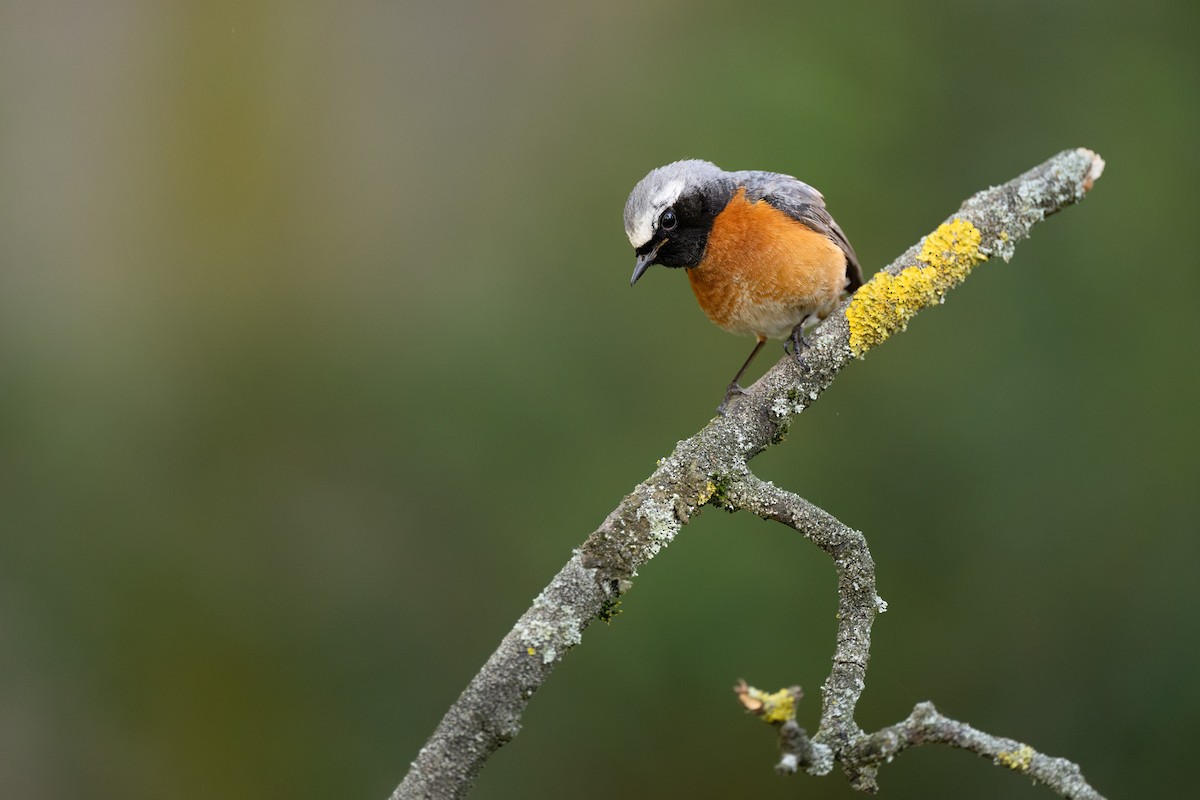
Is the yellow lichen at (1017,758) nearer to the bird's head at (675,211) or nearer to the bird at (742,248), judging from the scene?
the bird at (742,248)

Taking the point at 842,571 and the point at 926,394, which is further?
the point at 926,394

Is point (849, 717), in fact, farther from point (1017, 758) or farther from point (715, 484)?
point (715, 484)

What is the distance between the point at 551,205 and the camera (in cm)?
588

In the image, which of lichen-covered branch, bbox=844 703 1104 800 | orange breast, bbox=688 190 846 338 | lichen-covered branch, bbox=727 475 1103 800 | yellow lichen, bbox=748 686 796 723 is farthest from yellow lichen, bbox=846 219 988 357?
yellow lichen, bbox=748 686 796 723

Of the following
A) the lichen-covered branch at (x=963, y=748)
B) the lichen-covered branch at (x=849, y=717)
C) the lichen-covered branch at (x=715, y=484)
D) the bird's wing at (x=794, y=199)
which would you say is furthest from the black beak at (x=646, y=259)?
the lichen-covered branch at (x=963, y=748)

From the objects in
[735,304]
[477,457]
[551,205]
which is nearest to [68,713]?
[477,457]

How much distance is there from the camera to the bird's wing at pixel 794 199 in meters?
3.91

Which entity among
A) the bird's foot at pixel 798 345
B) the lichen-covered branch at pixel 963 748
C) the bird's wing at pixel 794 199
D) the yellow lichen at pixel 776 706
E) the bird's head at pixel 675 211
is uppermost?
the bird's wing at pixel 794 199

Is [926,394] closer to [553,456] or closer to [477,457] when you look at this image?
[553,456]

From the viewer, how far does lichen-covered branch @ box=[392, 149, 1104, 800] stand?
2189 mm

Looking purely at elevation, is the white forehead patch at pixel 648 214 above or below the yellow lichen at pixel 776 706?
above

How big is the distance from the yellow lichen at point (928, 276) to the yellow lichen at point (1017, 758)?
3.39 feet

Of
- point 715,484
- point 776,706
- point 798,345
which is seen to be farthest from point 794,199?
point 776,706

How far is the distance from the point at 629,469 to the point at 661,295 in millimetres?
906
